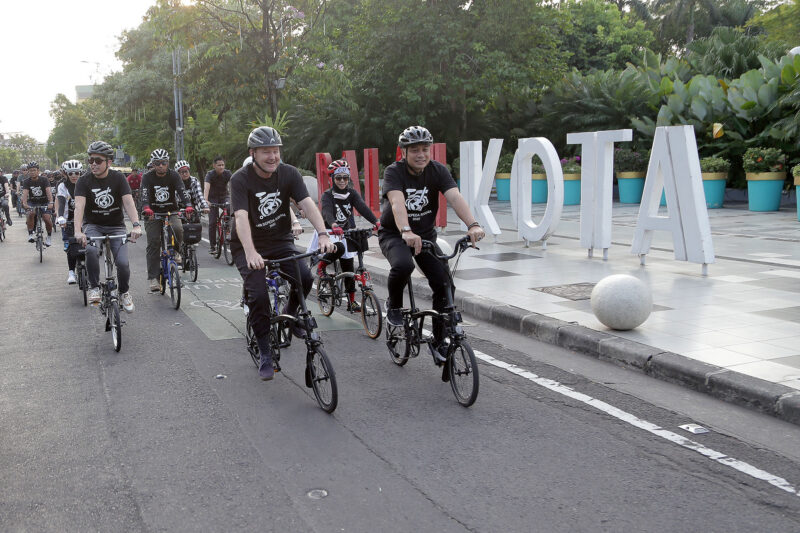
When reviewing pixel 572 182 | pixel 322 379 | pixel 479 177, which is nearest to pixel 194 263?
pixel 479 177

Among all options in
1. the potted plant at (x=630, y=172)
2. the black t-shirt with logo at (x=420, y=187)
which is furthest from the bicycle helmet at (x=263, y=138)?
the potted plant at (x=630, y=172)

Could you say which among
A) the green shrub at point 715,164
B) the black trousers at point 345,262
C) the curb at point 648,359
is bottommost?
the curb at point 648,359

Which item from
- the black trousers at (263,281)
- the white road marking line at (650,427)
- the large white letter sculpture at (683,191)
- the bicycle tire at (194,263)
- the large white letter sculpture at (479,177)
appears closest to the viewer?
the white road marking line at (650,427)

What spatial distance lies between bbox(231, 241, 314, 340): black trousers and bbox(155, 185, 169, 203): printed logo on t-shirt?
15.9ft

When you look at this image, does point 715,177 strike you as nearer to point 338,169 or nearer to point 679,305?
point 679,305

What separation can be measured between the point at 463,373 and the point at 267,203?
1.93 m

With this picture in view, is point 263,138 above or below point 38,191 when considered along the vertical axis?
above

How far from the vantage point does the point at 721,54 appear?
24.5 meters

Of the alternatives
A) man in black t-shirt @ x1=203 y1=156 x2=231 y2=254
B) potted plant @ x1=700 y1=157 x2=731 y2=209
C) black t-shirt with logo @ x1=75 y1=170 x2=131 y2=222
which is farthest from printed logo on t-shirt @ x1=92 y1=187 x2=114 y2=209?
potted plant @ x1=700 y1=157 x2=731 y2=209

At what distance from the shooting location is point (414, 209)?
19.9 ft

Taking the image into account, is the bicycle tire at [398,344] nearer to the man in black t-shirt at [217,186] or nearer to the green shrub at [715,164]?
the man in black t-shirt at [217,186]

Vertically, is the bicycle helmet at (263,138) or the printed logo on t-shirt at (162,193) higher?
the bicycle helmet at (263,138)

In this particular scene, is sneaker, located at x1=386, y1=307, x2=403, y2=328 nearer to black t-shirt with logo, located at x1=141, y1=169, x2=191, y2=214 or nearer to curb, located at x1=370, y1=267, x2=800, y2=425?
curb, located at x1=370, y1=267, x2=800, y2=425

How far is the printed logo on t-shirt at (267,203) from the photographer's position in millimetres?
5793
